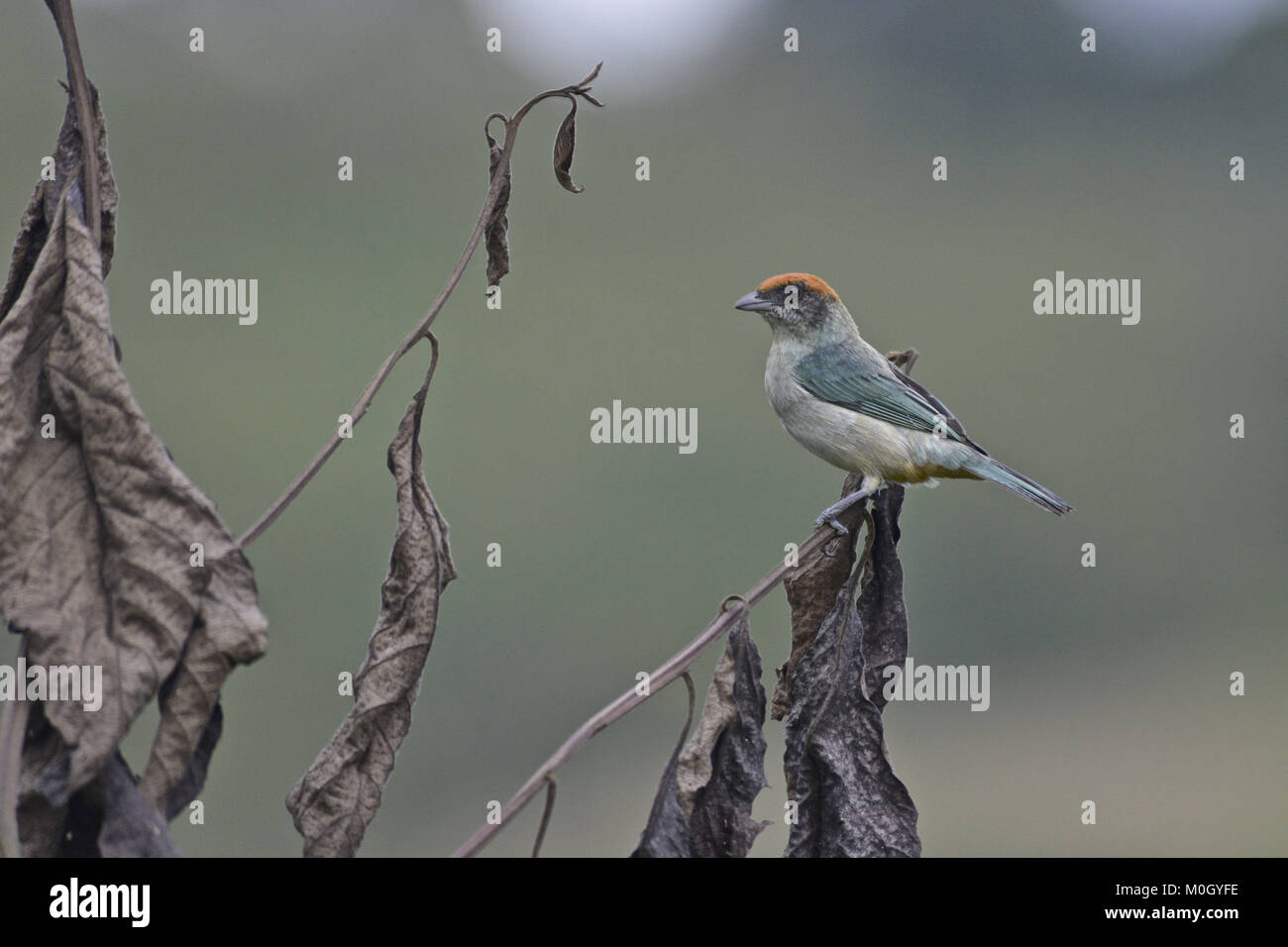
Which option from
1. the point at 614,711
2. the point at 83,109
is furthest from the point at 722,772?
the point at 83,109

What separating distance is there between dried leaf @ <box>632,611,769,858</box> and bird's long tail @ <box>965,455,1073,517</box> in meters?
1.60

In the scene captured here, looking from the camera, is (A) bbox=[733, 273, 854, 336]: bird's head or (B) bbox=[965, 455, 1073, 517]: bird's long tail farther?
(A) bbox=[733, 273, 854, 336]: bird's head

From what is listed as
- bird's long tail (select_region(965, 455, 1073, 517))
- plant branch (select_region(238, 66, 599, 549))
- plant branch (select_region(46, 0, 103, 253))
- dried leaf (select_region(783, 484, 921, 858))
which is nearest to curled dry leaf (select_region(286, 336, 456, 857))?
plant branch (select_region(238, 66, 599, 549))

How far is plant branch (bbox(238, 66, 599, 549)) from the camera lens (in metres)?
1.77

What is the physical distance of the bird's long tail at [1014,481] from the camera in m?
3.46

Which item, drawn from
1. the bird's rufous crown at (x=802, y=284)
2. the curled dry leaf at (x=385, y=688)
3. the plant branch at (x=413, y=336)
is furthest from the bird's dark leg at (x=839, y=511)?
the bird's rufous crown at (x=802, y=284)

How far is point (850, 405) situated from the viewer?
11.9ft

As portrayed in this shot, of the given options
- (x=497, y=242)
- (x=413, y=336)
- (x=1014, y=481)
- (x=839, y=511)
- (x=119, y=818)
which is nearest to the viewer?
(x=119, y=818)

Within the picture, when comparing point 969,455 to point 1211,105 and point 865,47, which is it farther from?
point 1211,105

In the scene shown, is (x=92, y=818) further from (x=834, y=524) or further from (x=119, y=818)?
(x=834, y=524)

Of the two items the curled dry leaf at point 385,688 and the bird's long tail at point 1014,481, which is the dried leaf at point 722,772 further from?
the bird's long tail at point 1014,481

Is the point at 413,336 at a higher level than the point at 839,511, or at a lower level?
higher

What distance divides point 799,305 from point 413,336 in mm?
2170

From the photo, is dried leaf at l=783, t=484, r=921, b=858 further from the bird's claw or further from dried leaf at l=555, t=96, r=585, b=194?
dried leaf at l=555, t=96, r=585, b=194
